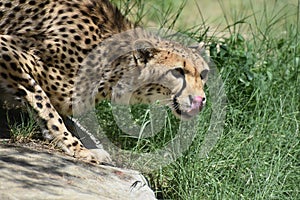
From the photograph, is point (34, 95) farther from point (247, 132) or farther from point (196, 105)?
point (247, 132)

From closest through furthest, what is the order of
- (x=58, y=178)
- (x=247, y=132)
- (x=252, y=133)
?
(x=58, y=178) < (x=252, y=133) < (x=247, y=132)

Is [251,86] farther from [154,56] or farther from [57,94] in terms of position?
[57,94]

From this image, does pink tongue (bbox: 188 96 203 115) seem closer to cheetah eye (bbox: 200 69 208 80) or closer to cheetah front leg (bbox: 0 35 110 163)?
cheetah eye (bbox: 200 69 208 80)

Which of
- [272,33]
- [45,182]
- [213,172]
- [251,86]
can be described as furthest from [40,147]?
[272,33]

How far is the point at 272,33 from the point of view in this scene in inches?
252

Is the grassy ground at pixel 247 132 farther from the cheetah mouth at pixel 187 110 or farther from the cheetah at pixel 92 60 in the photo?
the cheetah at pixel 92 60

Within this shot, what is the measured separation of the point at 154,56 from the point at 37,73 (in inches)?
27.4

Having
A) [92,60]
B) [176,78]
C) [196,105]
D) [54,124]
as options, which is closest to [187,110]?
[196,105]

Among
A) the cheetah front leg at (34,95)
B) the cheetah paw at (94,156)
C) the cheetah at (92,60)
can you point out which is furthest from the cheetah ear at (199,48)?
the cheetah front leg at (34,95)

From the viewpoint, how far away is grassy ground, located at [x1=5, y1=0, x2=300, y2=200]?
182 inches

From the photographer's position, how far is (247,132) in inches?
206

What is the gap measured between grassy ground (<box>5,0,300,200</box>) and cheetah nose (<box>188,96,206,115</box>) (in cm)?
10

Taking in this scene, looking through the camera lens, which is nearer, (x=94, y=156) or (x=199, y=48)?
(x=94, y=156)

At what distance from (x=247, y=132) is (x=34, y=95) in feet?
4.49
